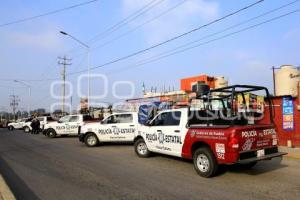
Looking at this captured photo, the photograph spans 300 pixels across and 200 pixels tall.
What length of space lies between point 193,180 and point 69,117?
18316mm

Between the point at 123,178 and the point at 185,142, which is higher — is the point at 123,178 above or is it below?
below

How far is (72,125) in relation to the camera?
83.8ft

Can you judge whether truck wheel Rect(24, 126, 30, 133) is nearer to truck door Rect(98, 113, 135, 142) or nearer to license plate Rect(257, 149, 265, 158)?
truck door Rect(98, 113, 135, 142)

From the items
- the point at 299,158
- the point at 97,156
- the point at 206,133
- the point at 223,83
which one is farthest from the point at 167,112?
the point at 223,83

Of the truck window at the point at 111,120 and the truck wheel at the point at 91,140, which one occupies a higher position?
the truck window at the point at 111,120

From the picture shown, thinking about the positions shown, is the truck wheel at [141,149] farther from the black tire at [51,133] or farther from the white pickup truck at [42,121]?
the white pickup truck at [42,121]

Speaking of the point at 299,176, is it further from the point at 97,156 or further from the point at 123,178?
the point at 97,156

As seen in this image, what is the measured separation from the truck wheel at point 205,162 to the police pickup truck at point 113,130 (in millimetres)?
7303

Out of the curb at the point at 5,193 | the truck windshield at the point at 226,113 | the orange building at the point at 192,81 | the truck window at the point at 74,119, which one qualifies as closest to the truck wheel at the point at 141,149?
the truck windshield at the point at 226,113

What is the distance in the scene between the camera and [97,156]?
14.0m

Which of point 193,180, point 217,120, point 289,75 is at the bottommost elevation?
point 193,180

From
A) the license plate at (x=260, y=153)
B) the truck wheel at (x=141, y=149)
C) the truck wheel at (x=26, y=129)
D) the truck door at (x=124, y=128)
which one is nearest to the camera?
the license plate at (x=260, y=153)

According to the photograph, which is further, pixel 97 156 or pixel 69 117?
pixel 69 117

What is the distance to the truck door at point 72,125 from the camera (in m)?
25.4
